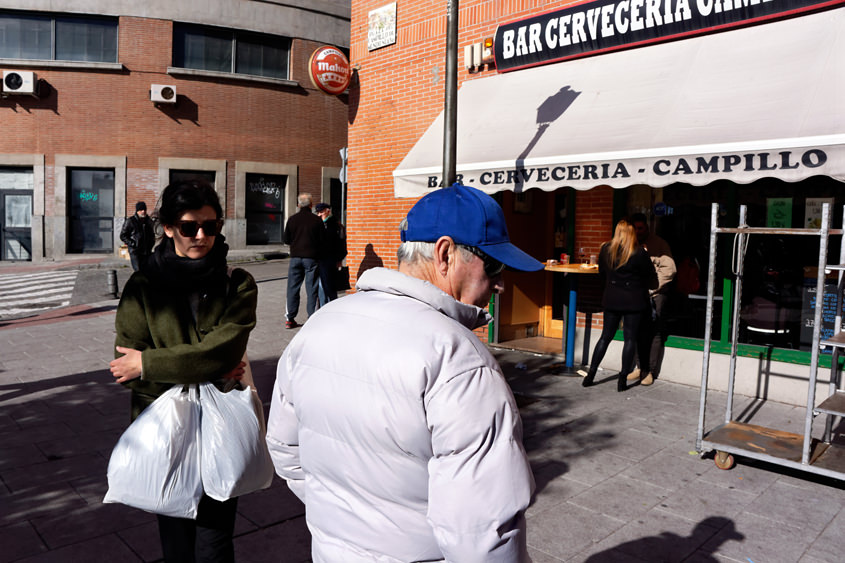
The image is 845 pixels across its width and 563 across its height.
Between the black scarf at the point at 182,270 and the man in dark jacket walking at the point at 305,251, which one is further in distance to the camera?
the man in dark jacket walking at the point at 305,251

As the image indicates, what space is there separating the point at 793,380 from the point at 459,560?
640 centimetres

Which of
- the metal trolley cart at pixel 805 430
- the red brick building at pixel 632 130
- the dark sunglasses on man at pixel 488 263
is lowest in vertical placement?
the metal trolley cart at pixel 805 430

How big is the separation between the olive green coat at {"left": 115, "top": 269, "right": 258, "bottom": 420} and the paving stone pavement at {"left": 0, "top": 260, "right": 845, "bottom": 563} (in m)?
1.53

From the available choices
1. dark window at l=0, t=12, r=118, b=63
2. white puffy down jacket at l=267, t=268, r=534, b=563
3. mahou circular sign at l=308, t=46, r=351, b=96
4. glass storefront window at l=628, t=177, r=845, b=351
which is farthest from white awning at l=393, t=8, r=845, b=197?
dark window at l=0, t=12, r=118, b=63

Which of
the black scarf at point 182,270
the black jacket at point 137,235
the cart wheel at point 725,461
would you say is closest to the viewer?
the black scarf at point 182,270

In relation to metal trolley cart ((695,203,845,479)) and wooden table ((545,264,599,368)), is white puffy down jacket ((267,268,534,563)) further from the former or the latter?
wooden table ((545,264,599,368))

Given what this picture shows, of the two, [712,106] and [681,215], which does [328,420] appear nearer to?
[712,106]

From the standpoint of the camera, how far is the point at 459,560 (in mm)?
1391

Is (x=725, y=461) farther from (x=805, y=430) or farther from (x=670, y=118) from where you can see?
(x=670, y=118)

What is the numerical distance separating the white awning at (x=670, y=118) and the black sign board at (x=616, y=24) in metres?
0.11

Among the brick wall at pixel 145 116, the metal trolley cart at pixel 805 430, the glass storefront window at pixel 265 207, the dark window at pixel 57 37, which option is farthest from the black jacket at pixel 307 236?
the dark window at pixel 57 37

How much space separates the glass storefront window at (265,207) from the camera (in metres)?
23.3

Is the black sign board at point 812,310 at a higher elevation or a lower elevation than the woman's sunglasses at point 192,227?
lower

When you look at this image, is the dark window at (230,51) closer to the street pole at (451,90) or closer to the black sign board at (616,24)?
the black sign board at (616,24)
